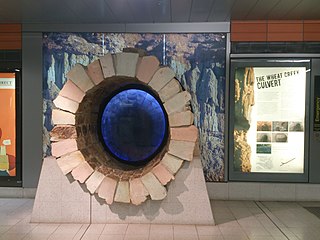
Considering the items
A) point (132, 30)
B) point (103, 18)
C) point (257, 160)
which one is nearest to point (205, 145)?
point (257, 160)

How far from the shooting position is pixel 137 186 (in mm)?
4277

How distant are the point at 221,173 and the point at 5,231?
3.27 meters

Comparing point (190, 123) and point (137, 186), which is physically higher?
point (190, 123)

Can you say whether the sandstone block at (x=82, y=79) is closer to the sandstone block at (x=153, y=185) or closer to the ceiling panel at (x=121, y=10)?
A: the ceiling panel at (x=121, y=10)

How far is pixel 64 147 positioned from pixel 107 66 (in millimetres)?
1137

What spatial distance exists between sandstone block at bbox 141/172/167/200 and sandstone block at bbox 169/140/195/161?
39 centimetres

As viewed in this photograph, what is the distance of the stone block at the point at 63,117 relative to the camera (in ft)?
14.4

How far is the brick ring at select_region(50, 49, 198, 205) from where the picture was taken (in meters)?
4.25

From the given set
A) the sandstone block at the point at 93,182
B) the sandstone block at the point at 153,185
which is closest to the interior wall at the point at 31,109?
the sandstone block at the point at 93,182

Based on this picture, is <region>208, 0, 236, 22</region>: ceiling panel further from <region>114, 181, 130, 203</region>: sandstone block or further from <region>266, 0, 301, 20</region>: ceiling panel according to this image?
<region>114, 181, 130, 203</region>: sandstone block

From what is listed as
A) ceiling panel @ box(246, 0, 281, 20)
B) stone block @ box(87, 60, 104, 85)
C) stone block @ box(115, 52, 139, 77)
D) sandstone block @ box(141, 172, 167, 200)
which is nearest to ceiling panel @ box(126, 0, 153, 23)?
stone block @ box(115, 52, 139, 77)

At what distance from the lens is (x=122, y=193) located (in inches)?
169

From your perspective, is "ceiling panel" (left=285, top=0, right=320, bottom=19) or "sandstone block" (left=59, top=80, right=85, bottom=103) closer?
"sandstone block" (left=59, top=80, right=85, bottom=103)

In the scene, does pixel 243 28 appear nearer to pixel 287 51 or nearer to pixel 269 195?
pixel 287 51
